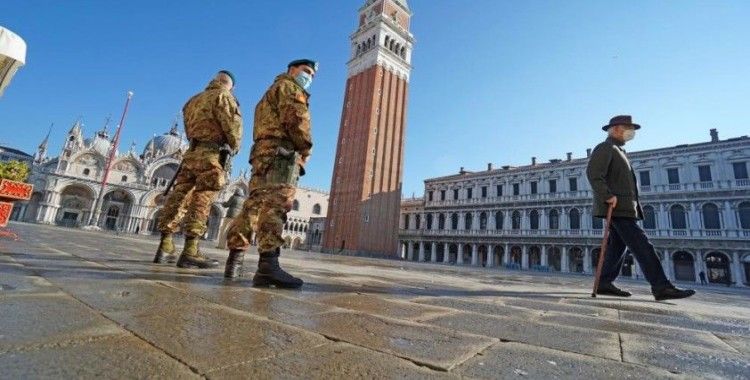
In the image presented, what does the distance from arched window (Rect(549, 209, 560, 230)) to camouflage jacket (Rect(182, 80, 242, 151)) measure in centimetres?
3074

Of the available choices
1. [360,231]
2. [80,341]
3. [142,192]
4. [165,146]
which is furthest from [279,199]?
[165,146]

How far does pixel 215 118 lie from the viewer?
366 cm

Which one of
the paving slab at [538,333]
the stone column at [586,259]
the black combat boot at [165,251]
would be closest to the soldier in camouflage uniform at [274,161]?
the black combat boot at [165,251]

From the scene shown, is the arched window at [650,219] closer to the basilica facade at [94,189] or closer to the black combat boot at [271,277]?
the black combat boot at [271,277]

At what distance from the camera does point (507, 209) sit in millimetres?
32406

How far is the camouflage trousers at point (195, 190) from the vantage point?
3.66 m

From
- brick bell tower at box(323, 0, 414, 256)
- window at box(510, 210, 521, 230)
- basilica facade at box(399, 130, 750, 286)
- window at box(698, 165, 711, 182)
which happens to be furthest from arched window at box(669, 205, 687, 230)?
brick bell tower at box(323, 0, 414, 256)

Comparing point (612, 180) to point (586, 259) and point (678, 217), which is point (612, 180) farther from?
point (678, 217)

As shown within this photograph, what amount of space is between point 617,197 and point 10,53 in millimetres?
7161

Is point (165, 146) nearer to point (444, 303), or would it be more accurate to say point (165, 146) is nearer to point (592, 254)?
point (592, 254)

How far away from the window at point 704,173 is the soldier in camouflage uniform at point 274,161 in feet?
103

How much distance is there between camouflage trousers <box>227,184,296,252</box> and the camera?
267 cm

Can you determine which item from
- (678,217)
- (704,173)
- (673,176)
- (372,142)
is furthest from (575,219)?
(372,142)

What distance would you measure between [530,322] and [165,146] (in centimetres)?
5494
